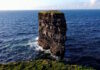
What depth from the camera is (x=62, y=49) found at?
59.9 metres

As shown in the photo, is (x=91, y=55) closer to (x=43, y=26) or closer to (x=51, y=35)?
(x=51, y=35)

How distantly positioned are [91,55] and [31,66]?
40360 millimetres

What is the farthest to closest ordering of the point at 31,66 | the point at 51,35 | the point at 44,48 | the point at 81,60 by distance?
1. the point at 44,48
2. the point at 51,35
3. the point at 81,60
4. the point at 31,66

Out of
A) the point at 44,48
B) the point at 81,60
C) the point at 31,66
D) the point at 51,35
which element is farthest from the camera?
the point at 44,48

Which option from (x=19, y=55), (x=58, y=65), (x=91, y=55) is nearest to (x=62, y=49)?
(x=91, y=55)

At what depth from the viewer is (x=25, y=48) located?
6988cm

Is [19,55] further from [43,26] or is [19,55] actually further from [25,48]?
[43,26]

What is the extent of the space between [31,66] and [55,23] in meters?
35.5

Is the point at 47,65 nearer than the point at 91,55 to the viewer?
Yes

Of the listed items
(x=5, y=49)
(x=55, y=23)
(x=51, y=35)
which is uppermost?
(x=55, y=23)

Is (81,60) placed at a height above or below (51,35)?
below

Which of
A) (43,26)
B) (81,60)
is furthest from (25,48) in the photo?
(81,60)

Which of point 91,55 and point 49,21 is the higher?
point 49,21

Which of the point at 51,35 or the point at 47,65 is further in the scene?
the point at 51,35
